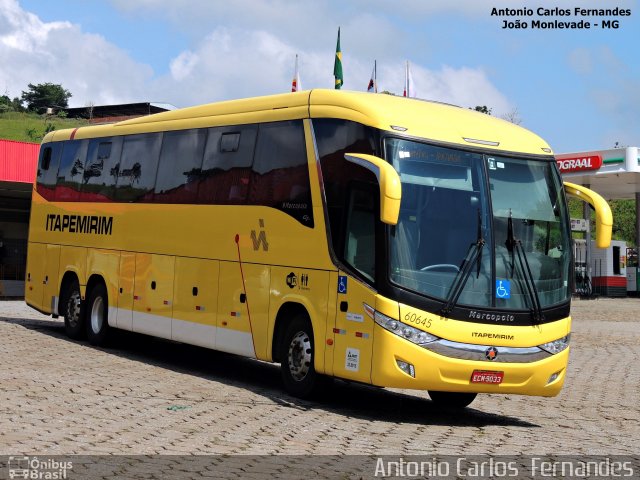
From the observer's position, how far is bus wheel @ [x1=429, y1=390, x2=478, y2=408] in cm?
1360

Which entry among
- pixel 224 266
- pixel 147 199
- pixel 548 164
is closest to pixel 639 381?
pixel 548 164

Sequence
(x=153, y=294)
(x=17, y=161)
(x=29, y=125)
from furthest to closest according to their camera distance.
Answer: (x=29, y=125)
(x=17, y=161)
(x=153, y=294)

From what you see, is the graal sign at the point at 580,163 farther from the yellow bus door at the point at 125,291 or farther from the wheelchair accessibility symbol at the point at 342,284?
the wheelchair accessibility symbol at the point at 342,284

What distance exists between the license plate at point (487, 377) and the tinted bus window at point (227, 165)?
431cm

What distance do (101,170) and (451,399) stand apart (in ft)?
27.2

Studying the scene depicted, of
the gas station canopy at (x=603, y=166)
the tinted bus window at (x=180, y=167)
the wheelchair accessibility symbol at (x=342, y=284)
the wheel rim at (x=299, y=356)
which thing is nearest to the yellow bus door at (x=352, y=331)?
the wheelchair accessibility symbol at (x=342, y=284)

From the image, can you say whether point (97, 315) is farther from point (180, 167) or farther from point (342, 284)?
point (342, 284)

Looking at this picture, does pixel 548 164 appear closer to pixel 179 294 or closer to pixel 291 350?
pixel 291 350

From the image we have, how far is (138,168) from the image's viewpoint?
17734 millimetres

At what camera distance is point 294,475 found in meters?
8.19

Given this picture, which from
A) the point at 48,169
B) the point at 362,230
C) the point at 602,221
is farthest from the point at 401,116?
the point at 48,169

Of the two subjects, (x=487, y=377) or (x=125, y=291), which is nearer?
(x=487, y=377)

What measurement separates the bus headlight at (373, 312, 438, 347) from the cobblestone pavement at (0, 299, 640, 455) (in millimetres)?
911

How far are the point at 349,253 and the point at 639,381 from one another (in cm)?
723
